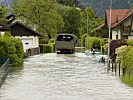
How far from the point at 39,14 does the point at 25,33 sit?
13.8 meters

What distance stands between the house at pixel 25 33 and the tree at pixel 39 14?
9.38 meters

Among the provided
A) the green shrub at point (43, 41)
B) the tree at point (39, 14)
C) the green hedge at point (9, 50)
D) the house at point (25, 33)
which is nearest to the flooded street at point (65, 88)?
the green hedge at point (9, 50)

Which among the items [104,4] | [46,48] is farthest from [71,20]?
[104,4]

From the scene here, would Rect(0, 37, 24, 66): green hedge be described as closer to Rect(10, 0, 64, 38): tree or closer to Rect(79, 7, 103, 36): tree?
Rect(10, 0, 64, 38): tree

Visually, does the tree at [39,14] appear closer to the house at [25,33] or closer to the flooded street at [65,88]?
the house at [25,33]

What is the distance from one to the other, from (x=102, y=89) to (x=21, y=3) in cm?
6388

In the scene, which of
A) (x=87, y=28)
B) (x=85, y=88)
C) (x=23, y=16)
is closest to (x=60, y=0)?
(x=87, y=28)

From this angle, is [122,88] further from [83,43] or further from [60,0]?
[60,0]

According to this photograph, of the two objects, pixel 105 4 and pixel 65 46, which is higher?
pixel 105 4

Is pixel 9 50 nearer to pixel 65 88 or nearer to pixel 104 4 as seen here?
pixel 65 88

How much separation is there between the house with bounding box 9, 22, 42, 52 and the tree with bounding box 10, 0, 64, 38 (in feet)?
30.8

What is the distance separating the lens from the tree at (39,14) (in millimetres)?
86375

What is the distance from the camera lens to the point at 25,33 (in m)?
73.9

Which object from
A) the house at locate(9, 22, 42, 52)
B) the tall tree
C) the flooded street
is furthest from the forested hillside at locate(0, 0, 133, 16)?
the flooded street
